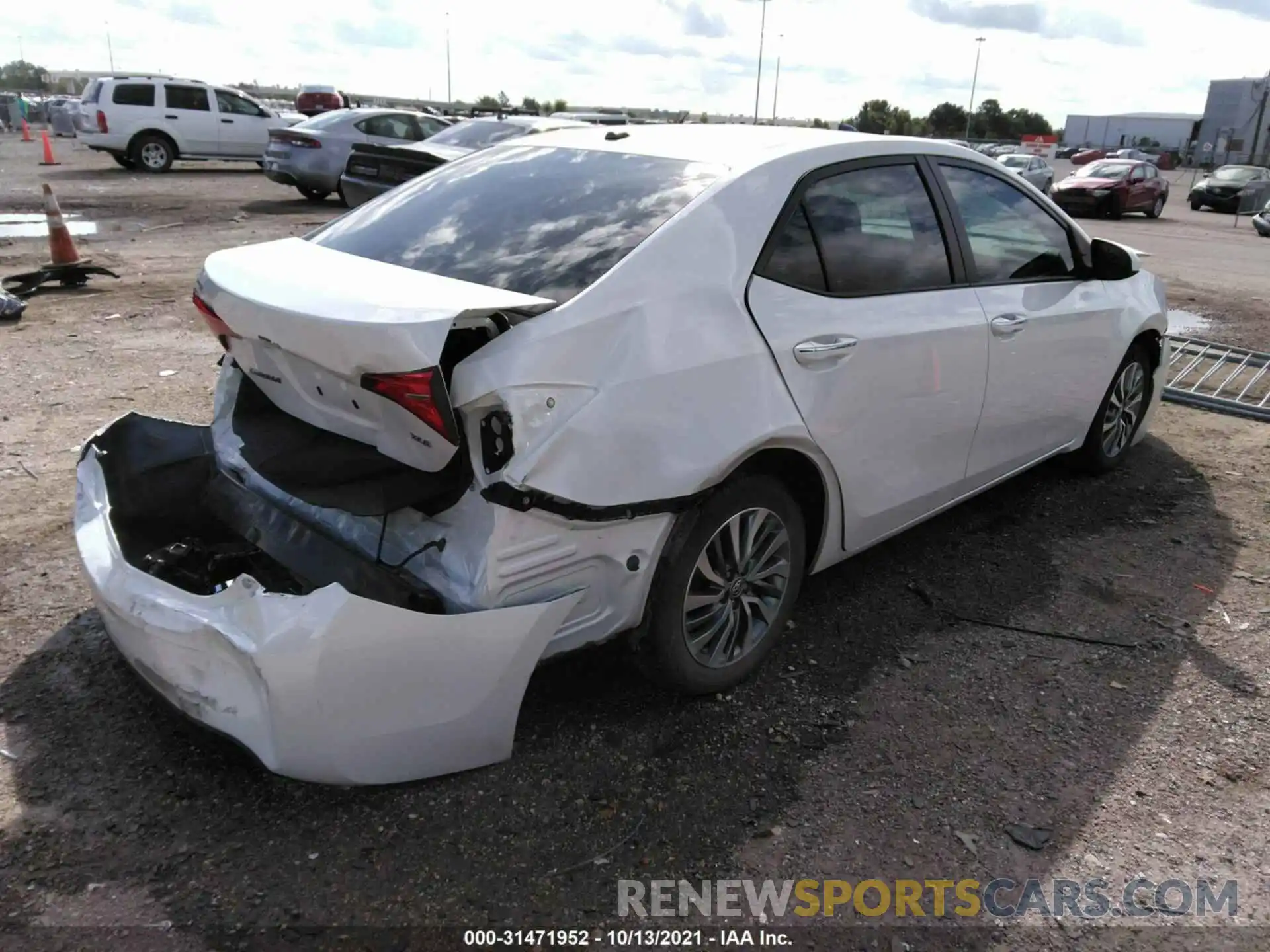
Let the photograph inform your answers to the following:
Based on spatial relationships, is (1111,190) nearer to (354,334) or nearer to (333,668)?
(354,334)

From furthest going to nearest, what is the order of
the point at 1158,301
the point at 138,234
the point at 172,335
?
the point at 138,234
the point at 172,335
the point at 1158,301

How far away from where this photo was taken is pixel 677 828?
2.59 metres

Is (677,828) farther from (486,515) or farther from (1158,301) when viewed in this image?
(1158,301)

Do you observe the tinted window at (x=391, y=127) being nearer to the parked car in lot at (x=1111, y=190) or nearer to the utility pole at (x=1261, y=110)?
the parked car in lot at (x=1111, y=190)

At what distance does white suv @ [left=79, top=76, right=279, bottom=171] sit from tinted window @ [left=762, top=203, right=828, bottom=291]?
2086 cm

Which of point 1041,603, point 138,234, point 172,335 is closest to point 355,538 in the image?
point 1041,603

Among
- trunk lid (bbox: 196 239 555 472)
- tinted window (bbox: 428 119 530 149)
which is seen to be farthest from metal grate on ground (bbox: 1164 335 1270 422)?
tinted window (bbox: 428 119 530 149)

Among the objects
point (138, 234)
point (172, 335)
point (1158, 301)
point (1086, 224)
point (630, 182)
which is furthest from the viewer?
point (1086, 224)

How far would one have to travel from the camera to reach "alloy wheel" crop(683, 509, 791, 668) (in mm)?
2941

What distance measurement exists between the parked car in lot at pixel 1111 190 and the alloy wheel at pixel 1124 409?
20628mm

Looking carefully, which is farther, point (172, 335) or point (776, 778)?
point (172, 335)

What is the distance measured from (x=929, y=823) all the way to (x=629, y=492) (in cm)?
122

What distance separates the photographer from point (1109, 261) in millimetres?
4461

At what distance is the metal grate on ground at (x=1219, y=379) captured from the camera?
6531 mm
